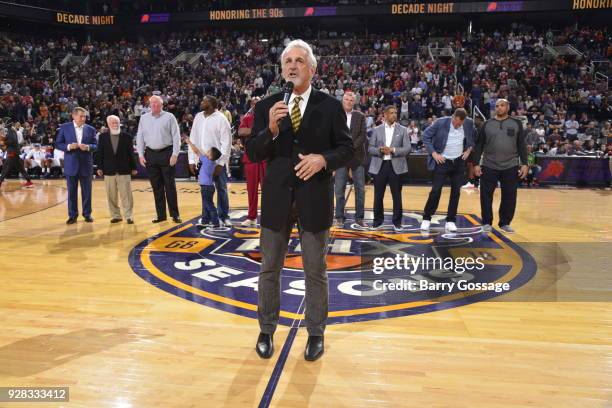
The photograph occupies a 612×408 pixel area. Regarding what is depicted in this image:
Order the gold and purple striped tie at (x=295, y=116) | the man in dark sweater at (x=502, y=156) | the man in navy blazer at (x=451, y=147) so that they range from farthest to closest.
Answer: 1. the man in navy blazer at (x=451, y=147)
2. the man in dark sweater at (x=502, y=156)
3. the gold and purple striped tie at (x=295, y=116)

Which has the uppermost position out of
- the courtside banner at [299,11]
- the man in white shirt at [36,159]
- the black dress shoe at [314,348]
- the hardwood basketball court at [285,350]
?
the courtside banner at [299,11]

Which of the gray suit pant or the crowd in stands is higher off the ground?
the crowd in stands

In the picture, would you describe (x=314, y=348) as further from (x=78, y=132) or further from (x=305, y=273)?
(x=78, y=132)

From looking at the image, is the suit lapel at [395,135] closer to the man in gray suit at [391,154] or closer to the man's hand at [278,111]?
the man in gray suit at [391,154]

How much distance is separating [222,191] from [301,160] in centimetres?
397

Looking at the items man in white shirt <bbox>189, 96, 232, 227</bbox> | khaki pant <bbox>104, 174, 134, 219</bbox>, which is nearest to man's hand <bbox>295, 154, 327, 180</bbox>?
man in white shirt <bbox>189, 96, 232, 227</bbox>

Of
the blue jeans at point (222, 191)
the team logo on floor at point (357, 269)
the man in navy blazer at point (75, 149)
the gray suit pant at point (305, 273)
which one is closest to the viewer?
the gray suit pant at point (305, 273)

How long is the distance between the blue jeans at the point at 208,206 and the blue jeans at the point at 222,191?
0.29ft

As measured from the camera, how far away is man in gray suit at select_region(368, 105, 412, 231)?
6180 millimetres

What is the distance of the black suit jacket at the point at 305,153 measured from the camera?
8.38 feet

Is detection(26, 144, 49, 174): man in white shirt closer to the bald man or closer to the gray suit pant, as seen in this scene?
the bald man

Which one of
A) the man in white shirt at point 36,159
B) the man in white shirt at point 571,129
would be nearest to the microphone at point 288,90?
the man in white shirt at point 36,159

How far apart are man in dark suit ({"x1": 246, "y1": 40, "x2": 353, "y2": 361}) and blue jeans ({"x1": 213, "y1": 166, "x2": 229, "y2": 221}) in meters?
3.65

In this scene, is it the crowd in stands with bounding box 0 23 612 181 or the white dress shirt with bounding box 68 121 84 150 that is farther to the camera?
the crowd in stands with bounding box 0 23 612 181
